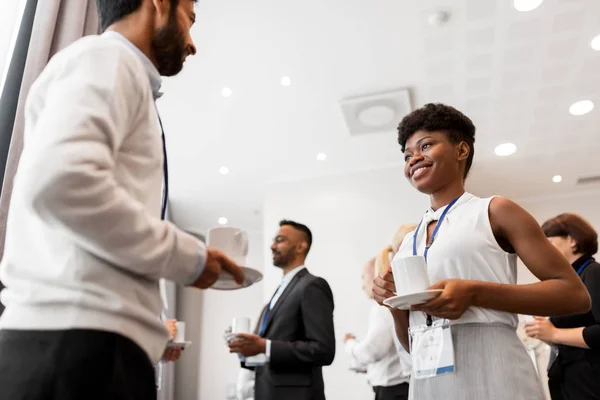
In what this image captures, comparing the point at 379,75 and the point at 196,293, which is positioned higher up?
the point at 379,75

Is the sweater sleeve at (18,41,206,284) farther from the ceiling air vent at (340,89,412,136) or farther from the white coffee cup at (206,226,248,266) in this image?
the ceiling air vent at (340,89,412,136)

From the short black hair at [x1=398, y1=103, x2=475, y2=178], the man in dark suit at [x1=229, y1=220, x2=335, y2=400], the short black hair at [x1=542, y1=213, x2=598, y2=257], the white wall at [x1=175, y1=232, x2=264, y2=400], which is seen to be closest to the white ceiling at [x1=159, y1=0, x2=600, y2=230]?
the short black hair at [x1=542, y1=213, x2=598, y2=257]

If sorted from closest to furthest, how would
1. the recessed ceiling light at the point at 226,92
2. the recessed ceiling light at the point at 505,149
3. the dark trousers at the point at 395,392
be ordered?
the dark trousers at the point at 395,392
the recessed ceiling light at the point at 226,92
the recessed ceiling light at the point at 505,149

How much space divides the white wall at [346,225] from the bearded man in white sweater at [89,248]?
500 centimetres

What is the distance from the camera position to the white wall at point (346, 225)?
5.56 meters

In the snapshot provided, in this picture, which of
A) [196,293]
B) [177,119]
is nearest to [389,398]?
[177,119]

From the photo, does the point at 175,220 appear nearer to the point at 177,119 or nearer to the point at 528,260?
the point at 177,119

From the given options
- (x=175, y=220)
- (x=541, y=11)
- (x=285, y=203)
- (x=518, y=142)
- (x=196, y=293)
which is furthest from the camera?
(x=196, y=293)

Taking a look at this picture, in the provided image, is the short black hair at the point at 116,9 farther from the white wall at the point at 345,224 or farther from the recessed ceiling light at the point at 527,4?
the white wall at the point at 345,224

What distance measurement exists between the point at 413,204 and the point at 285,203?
1.59 m

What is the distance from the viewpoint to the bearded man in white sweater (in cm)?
68

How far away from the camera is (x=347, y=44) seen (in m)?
4.09

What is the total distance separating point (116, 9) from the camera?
3.24 ft

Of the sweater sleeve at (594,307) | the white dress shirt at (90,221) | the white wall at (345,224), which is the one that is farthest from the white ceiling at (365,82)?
the white dress shirt at (90,221)
